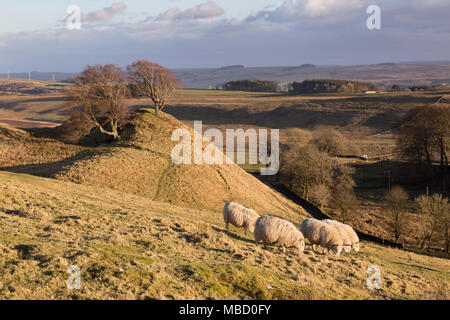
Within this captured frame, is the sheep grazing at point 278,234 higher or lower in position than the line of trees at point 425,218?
higher

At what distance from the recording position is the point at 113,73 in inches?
1930

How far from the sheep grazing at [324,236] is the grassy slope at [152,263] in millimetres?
865

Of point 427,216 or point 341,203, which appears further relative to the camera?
point 341,203

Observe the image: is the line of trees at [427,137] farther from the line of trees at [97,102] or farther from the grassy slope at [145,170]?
the line of trees at [97,102]

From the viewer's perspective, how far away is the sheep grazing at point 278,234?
19.0m

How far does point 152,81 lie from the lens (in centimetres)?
5353

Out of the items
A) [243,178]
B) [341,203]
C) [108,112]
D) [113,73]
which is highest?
[113,73]

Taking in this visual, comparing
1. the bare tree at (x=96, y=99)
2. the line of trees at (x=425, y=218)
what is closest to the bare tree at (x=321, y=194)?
the line of trees at (x=425, y=218)

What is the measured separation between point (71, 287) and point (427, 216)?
3902cm

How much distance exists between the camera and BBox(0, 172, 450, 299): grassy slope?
11.1 metres

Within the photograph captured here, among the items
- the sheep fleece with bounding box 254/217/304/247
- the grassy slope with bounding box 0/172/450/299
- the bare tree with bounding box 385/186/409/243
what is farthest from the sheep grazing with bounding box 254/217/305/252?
the bare tree with bounding box 385/186/409/243

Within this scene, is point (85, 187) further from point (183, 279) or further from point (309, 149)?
point (309, 149)

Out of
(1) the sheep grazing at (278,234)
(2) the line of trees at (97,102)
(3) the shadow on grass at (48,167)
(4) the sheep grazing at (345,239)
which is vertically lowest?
(4) the sheep grazing at (345,239)
